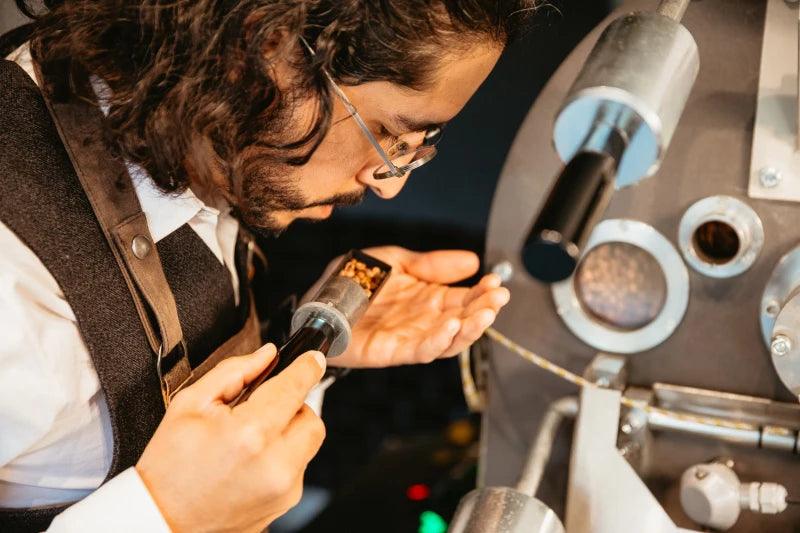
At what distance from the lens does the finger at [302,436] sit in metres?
0.79

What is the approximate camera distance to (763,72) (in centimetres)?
95

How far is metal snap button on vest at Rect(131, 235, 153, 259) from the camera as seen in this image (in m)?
0.92

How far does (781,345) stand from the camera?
2.98 ft

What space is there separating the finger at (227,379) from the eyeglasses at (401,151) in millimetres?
263

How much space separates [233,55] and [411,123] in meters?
0.20

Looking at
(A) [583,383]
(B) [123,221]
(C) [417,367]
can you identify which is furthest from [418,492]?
(B) [123,221]

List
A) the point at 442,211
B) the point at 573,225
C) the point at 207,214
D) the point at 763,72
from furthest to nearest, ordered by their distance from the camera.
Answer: the point at 442,211 → the point at 207,214 → the point at 763,72 → the point at 573,225

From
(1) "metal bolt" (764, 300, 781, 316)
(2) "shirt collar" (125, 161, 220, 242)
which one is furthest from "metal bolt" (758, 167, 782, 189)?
(2) "shirt collar" (125, 161, 220, 242)

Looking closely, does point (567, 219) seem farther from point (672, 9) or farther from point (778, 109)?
point (778, 109)

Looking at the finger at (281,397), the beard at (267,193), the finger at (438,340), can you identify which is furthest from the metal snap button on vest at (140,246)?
the finger at (438,340)

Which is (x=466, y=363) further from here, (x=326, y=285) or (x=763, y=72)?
(x=763, y=72)

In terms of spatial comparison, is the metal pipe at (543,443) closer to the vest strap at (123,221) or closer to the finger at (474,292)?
the finger at (474,292)

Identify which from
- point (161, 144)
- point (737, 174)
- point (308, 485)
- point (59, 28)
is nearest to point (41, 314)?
point (161, 144)

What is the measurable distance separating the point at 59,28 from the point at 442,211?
2.43 ft
